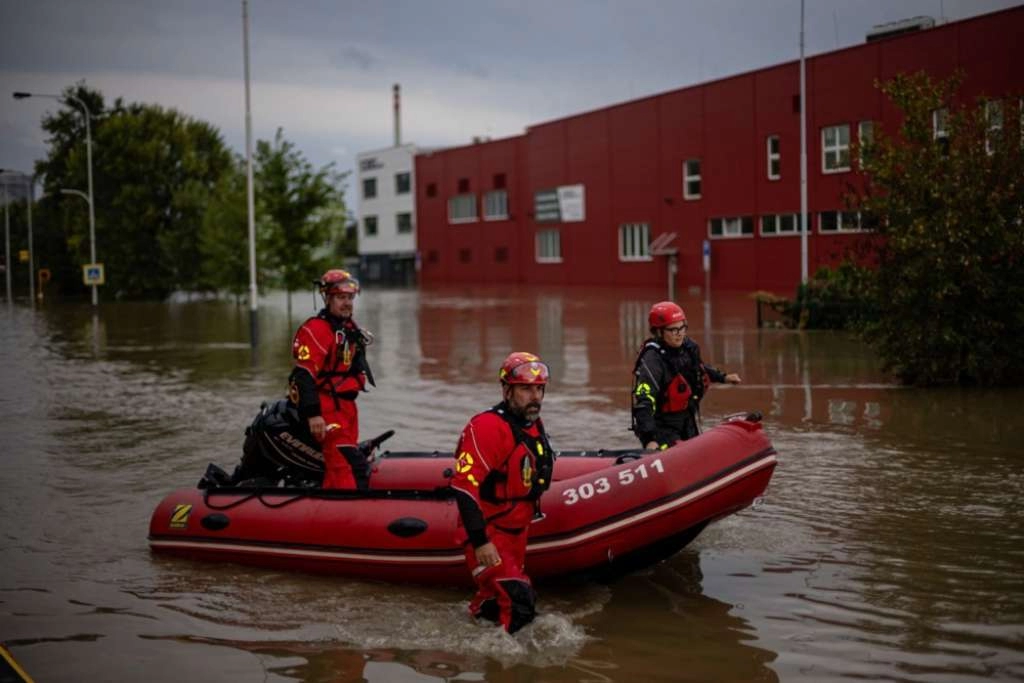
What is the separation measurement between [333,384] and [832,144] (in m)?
37.4

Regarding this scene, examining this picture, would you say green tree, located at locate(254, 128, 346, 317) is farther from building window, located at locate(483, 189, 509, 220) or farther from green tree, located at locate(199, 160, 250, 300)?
building window, located at locate(483, 189, 509, 220)

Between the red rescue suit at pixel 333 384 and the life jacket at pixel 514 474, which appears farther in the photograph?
the red rescue suit at pixel 333 384

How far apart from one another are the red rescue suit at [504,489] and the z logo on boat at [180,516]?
2907 mm

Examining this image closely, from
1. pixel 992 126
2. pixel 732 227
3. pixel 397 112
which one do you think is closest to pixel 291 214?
pixel 732 227

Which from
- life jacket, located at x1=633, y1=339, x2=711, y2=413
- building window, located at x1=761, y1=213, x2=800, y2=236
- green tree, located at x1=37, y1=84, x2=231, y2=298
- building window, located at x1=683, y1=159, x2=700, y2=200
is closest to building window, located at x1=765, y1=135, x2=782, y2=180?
building window, located at x1=761, y1=213, x2=800, y2=236

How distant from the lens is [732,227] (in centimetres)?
4856

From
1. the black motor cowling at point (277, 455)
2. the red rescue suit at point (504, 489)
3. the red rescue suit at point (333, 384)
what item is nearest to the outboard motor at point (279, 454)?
the black motor cowling at point (277, 455)

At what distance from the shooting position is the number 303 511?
740cm

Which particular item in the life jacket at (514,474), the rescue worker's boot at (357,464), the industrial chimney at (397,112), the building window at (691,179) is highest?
the industrial chimney at (397,112)

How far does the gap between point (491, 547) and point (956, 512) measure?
16.1ft

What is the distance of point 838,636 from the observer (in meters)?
6.72

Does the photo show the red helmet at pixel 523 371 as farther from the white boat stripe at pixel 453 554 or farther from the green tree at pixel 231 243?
the green tree at pixel 231 243

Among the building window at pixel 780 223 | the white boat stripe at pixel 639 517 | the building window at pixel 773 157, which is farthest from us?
the building window at pixel 773 157

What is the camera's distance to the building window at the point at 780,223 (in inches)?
1764
